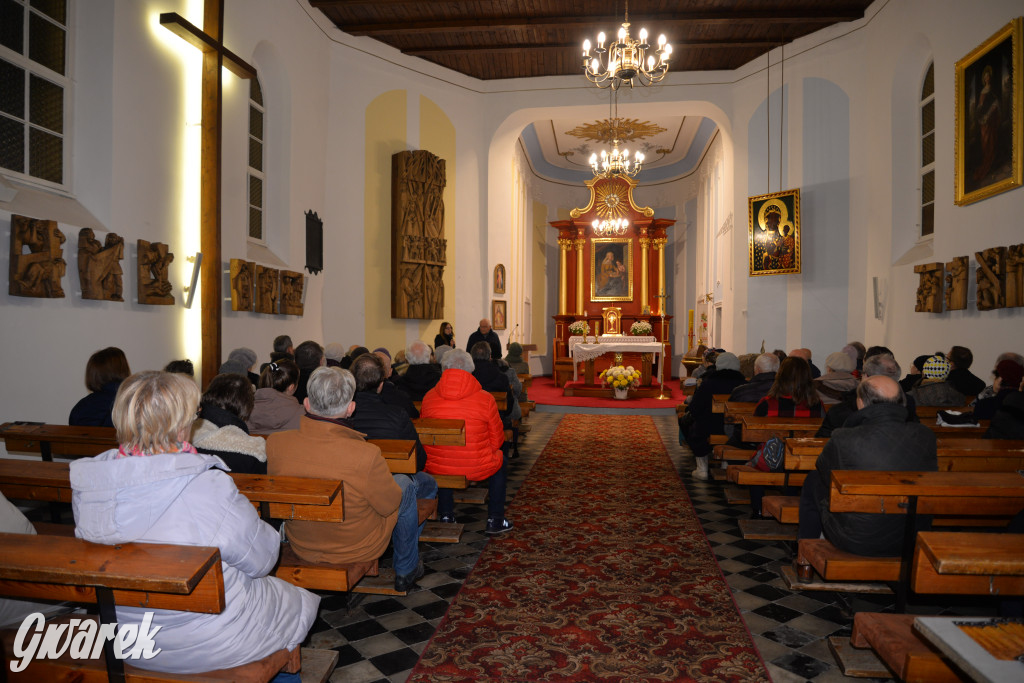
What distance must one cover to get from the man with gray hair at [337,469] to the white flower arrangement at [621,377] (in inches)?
366

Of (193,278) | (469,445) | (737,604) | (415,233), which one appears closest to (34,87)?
(193,278)

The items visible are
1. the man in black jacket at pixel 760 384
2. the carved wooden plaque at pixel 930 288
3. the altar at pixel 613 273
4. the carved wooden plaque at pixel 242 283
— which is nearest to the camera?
the man in black jacket at pixel 760 384

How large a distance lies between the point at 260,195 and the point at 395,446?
6.44m

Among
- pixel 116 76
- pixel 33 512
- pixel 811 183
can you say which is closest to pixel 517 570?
pixel 33 512

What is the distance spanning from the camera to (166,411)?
1809 mm

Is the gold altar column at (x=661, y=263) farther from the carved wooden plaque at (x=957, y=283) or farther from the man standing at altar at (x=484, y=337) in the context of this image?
the carved wooden plaque at (x=957, y=283)

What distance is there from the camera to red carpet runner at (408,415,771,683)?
275cm

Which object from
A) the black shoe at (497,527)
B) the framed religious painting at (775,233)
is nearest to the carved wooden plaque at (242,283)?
the black shoe at (497,527)

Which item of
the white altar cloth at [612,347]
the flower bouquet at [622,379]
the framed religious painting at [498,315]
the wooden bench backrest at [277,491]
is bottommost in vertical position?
the flower bouquet at [622,379]

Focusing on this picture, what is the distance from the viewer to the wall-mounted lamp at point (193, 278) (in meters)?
6.46

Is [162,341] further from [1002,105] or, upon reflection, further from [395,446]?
[1002,105]

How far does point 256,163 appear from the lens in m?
8.55

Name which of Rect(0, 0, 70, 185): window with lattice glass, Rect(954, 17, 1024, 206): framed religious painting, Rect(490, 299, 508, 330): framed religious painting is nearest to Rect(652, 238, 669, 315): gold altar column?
Rect(490, 299, 508, 330): framed religious painting

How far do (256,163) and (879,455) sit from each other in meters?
8.01
